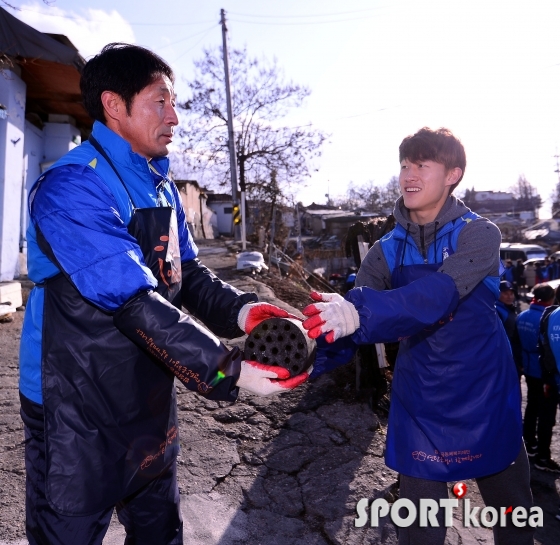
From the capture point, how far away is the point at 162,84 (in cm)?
169

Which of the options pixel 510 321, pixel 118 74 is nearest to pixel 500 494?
pixel 118 74

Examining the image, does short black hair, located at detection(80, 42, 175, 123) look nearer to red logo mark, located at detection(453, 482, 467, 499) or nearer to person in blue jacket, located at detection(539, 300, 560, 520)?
red logo mark, located at detection(453, 482, 467, 499)

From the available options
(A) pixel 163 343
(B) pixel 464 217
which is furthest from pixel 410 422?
(A) pixel 163 343

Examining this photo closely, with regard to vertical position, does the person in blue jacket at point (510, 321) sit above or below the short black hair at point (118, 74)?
below

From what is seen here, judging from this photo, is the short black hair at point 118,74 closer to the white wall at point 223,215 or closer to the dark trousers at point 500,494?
the dark trousers at point 500,494

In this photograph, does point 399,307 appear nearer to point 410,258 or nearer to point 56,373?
point 410,258

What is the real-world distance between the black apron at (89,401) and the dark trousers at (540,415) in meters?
4.26

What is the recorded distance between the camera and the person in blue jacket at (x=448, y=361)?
189 cm

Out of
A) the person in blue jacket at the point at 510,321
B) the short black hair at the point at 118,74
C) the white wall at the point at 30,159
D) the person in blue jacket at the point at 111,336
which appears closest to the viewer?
the person in blue jacket at the point at 111,336

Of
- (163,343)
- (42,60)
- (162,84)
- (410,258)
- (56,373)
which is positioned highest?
(42,60)

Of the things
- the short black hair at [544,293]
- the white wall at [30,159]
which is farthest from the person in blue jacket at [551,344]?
the white wall at [30,159]

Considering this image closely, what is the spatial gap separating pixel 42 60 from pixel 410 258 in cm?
834

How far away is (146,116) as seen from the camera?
1.67 m

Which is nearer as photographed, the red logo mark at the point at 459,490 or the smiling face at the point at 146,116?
the smiling face at the point at 146,116
